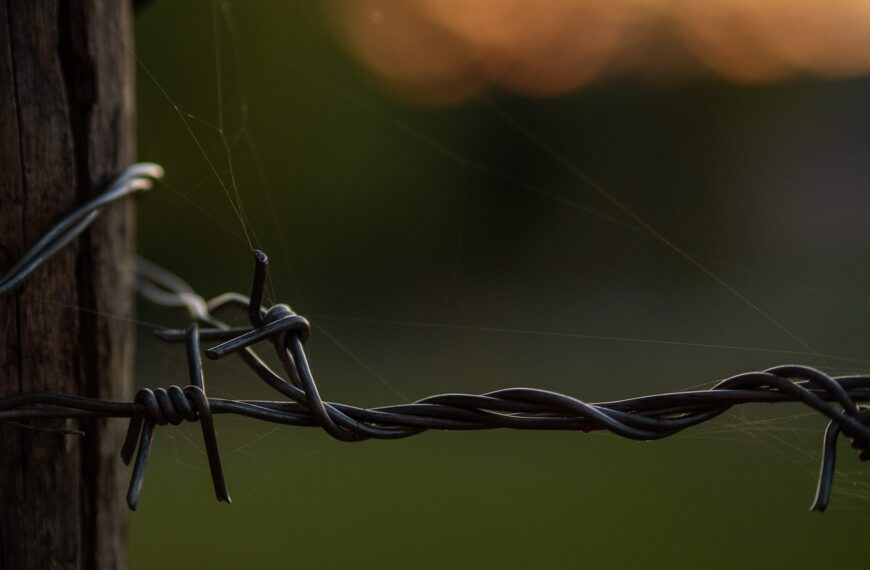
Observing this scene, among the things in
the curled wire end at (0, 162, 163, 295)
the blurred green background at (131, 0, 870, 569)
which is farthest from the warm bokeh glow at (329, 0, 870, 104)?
the curled wire end at (0, 162, 163, 295)

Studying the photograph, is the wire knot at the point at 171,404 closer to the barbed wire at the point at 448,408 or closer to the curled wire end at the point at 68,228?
the barbed wire at the point at 448,408

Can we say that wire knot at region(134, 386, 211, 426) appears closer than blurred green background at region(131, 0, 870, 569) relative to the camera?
Yes

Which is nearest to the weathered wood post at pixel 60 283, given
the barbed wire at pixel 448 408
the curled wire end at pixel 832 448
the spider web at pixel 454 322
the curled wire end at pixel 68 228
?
the curled wire end at pixel 68 228

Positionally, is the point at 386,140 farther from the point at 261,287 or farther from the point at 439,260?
the point at 261,287

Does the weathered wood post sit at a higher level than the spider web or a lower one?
lower

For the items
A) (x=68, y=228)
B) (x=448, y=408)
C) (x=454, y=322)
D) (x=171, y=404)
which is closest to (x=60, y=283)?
(x=68, y=228)

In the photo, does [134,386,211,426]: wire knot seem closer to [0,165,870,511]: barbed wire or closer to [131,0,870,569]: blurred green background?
[0,165,870,511]: barbed wire

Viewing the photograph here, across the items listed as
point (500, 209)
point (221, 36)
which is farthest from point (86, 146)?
point (500, 209)
